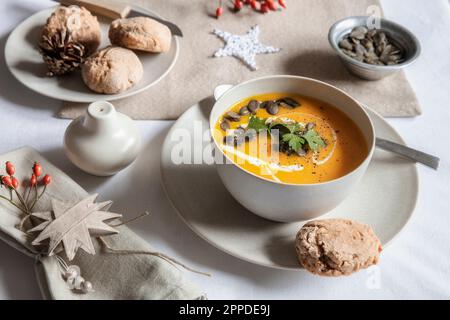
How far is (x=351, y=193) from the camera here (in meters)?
1.03

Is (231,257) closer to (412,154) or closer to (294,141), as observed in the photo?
(294,141)

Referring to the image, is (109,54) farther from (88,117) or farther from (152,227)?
(152,227)

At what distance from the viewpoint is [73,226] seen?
2.94ft

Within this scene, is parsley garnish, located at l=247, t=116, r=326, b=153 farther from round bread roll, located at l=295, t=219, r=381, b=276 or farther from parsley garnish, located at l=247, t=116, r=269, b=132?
round bread roll, located at l=295, t=219, r=381, b=276

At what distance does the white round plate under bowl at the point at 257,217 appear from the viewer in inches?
36.6

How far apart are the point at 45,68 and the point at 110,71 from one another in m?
Answer: 0.21

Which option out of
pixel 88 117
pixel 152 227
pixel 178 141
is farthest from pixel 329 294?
pixel 88 117

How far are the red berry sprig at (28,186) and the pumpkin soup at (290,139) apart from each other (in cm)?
35

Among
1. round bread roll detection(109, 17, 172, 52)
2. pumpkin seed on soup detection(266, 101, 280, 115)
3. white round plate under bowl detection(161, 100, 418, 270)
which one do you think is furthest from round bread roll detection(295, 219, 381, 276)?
round bread roll detection(109, 17, 172, 52)

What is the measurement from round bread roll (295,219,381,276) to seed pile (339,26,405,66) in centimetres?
61

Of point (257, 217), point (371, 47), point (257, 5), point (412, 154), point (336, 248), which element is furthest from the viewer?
point (257, 5)

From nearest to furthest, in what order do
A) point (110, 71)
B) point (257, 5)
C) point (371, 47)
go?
1. point (110, 71)
2. point (371, 47)
3. point (257, 5)

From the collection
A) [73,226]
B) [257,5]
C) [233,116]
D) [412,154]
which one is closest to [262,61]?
[257,5]

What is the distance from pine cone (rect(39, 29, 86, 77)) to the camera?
127 centimetres
